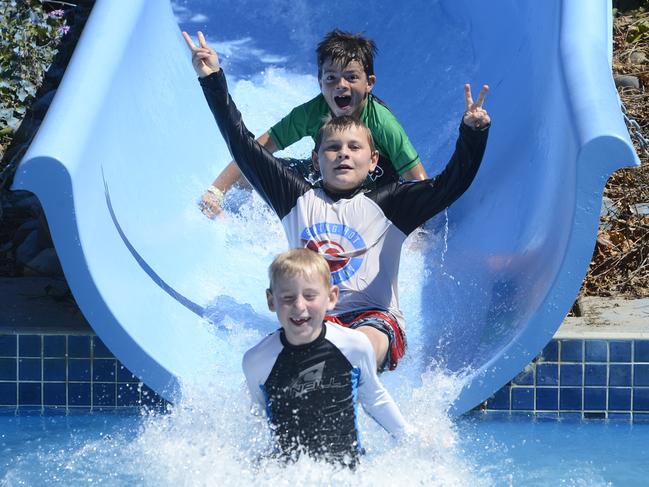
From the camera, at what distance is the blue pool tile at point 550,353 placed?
3709 millimetres

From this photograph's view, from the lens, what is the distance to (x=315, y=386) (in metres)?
2.81

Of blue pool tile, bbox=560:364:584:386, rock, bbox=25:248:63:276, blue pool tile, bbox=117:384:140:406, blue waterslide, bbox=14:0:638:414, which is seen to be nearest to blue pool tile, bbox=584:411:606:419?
blue pool tile, bbox=560:364:584:386

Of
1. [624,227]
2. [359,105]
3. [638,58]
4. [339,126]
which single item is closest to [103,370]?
[339,126]

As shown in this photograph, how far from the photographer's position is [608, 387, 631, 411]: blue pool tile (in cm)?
373

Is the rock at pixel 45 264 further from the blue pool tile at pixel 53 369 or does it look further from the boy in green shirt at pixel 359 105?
the boy in green shirt at pixel 359 105

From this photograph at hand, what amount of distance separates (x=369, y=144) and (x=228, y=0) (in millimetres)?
2960

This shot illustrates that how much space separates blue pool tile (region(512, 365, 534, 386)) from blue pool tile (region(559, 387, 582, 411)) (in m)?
0.11

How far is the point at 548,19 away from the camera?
14.3 ft

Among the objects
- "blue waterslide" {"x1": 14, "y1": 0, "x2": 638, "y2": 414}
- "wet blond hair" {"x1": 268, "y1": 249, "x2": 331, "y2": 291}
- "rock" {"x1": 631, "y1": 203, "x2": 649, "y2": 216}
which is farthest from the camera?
"rock" {"x1": 631, "y1": 203, "x2": 649, "y2": 216}

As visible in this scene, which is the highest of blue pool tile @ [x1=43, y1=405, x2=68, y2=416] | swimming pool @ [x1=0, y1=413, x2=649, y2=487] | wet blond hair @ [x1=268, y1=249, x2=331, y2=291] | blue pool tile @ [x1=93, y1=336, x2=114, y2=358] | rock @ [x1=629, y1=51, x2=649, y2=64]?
rock @ [x1=629, y1=51, x2=649, y2=64]

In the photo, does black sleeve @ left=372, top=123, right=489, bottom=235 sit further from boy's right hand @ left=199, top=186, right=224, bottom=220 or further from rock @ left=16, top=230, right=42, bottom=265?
rock @ left=16, top=230, right=42, bottom=265

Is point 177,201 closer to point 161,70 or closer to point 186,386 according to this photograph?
point 161,70

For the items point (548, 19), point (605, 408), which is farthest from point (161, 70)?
point (605, 408)

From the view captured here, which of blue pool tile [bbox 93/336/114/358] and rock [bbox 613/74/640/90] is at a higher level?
rock [bbox 613/74/640/90]
